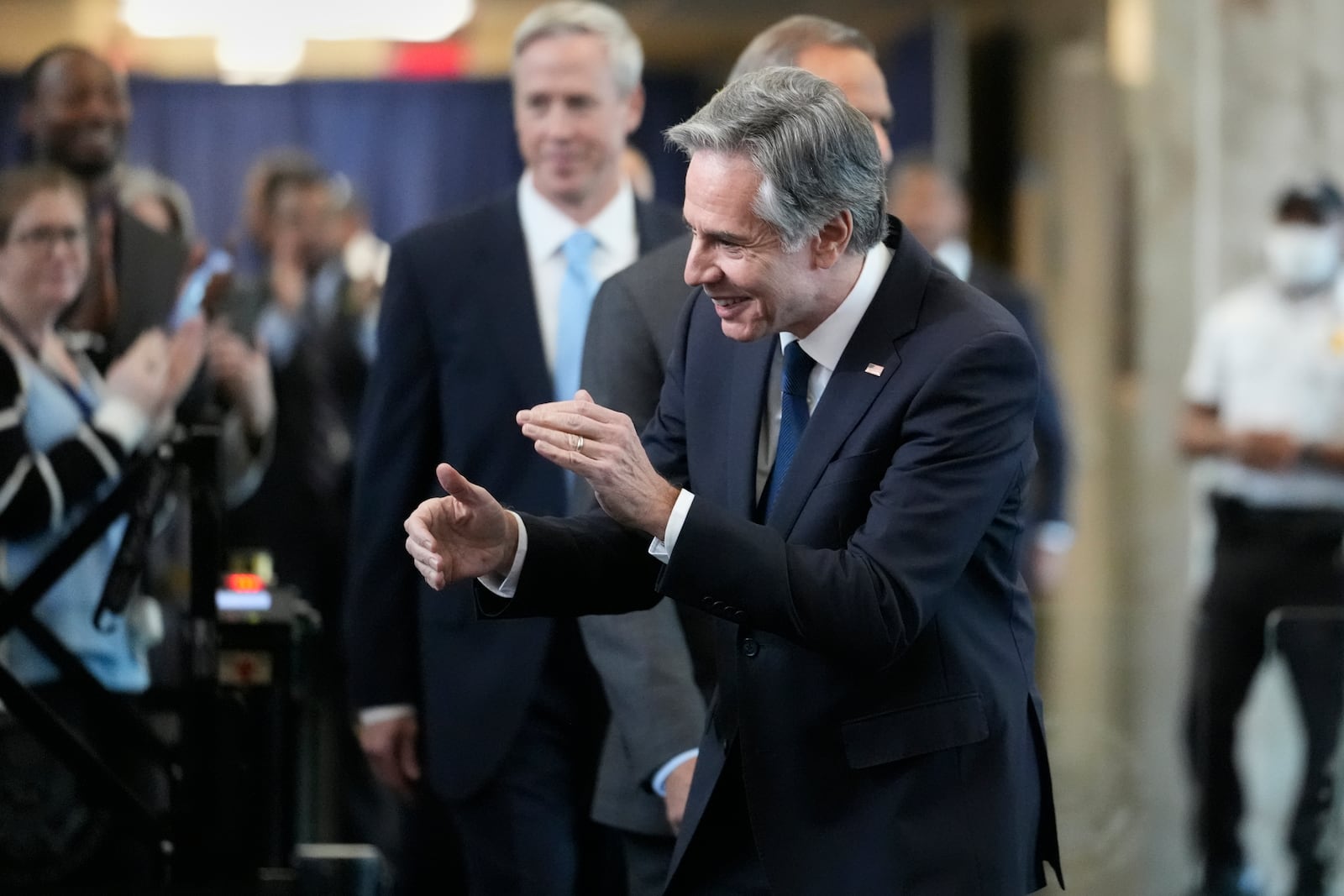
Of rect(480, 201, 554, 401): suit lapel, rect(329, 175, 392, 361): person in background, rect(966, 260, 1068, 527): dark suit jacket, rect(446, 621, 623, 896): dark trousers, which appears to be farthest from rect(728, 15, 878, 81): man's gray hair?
rect(329, 175, 392, 361): person in background

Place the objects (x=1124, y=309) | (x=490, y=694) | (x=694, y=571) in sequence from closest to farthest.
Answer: (x=694, y=571)
(x=490, y=694)
(x=1124, y=309)

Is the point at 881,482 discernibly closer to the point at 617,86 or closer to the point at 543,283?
the point at 543,283

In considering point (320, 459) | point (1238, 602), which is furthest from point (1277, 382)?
point (320, 459)

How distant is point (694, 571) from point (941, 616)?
30 centimetres

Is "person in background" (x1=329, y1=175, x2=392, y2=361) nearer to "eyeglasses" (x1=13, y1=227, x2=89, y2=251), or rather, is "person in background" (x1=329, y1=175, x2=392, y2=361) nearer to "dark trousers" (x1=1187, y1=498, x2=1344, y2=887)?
"eyeglasses" (x1=13, y1=227, x2=89, y2=251)

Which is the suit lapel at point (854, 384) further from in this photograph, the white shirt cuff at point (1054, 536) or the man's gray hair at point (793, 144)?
the white shirt cuff at point (1054, 536)

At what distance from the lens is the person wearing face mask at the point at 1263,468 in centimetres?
525

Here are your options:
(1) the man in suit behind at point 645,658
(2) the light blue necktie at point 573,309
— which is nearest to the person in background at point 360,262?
(2) the light blue necktie at point 573,309

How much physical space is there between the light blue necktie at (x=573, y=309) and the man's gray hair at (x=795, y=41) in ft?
1.37

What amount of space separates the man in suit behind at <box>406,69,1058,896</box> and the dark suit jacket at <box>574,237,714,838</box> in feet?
1.52

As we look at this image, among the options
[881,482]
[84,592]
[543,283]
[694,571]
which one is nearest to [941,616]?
[881,482]

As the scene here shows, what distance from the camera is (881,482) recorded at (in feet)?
6.53

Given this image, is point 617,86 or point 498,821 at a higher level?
point 617,86

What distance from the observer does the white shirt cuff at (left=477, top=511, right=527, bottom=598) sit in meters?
2.03
